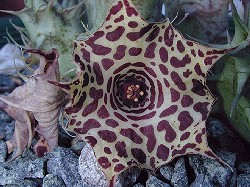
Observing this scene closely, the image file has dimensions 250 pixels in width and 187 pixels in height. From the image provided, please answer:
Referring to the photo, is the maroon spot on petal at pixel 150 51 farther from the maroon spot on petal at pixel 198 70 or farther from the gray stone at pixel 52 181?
the gray stone at pixel 52 181

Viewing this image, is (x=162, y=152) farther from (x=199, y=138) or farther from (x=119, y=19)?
(x=119, y=19)

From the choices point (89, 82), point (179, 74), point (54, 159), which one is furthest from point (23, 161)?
point (179, 74)

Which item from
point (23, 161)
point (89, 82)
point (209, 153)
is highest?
point (89, 82)

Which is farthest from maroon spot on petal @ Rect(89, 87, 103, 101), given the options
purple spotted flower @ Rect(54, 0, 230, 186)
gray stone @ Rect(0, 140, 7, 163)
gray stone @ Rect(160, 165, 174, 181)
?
gray stone @ Rect(0, 140, 7, 163)

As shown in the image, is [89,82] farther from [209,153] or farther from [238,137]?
[238,137]

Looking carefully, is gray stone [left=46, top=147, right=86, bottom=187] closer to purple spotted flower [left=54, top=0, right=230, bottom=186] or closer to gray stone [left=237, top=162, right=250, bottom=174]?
purple spotted flower [left=54, top=0, right=230, bottom=186]

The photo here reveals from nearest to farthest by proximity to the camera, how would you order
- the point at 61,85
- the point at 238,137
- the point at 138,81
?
the point at 61,85 → the point at 138,81 → the point at 238,137

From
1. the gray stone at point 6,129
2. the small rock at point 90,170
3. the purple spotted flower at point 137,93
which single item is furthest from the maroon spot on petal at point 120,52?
the gray stone at point 6,129
